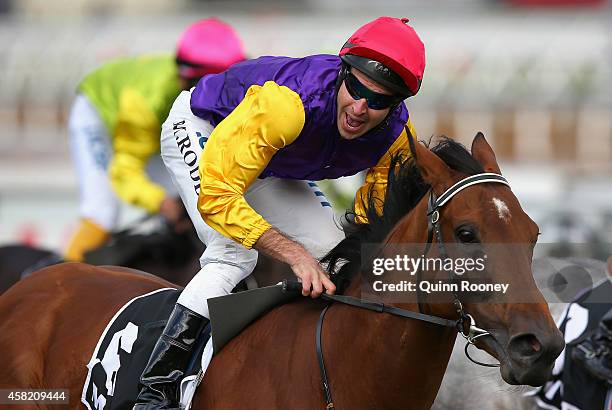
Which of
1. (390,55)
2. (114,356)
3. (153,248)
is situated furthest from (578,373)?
(153,248)

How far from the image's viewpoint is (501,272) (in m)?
2.72

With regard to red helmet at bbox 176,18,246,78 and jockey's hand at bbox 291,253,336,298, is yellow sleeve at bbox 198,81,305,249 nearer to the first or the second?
jockey's hand at bbox 291,253,336,298

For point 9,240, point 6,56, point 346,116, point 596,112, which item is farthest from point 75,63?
point 346,116

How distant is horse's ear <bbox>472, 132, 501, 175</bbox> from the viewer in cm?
294

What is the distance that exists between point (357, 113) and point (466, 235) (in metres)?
0.63

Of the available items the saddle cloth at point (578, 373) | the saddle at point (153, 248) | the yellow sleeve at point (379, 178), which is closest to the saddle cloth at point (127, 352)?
the yellow sleeve at point (379, 178)

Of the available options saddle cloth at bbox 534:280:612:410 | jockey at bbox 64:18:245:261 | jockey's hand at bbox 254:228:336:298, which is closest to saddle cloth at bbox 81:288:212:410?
jockey's hand at bbox 254:228:336:298

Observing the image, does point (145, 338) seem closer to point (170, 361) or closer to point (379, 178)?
point (170, 361)

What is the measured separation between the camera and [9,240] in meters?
9.30

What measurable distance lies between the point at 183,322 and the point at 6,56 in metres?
10.9

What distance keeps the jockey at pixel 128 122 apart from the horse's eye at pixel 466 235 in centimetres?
337

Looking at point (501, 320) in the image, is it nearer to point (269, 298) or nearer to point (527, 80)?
point (269, 298)

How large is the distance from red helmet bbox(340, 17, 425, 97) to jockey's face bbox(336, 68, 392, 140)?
3cm

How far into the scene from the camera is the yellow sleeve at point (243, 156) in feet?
10.4
